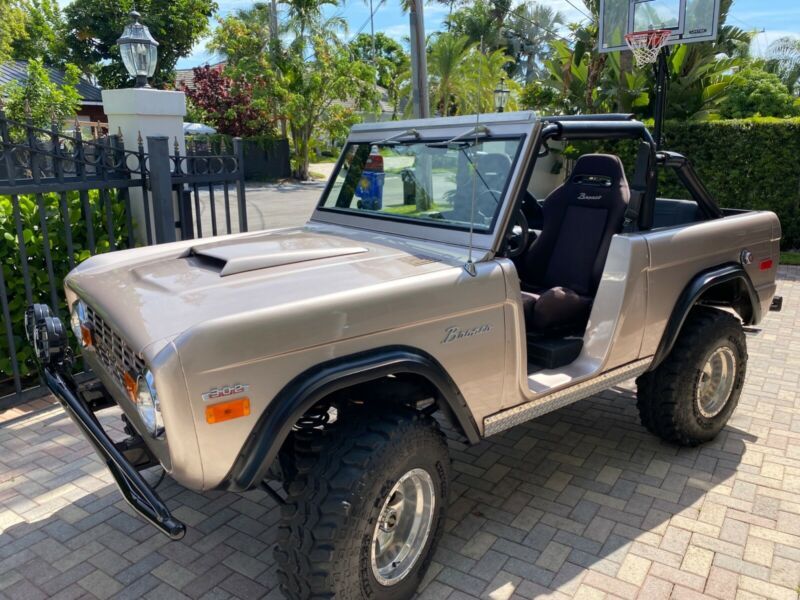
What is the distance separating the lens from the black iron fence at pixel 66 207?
14.2ft

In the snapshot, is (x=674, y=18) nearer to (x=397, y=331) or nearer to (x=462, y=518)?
(x=462, y=518)

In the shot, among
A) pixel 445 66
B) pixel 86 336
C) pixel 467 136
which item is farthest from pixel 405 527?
pixel 445 66

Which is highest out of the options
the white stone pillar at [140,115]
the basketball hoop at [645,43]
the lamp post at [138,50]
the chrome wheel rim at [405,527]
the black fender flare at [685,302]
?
the basketball hoop at [645,43]

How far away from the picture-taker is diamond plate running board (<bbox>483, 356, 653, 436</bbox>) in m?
2.86

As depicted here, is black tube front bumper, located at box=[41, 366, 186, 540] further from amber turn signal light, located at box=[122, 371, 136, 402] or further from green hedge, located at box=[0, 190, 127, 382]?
green hedge, located at box=[0, 190, 127, 382]

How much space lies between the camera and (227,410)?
81.4 inches

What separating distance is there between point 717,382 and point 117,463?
345 cm

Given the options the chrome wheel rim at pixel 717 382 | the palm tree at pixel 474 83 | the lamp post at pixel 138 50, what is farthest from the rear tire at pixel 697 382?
the palm tree at pixel 474 83

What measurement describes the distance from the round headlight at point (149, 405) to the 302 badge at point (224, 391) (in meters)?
0.17

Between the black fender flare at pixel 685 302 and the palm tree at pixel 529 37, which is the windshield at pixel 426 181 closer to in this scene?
the black fender flare at pixel 685 302

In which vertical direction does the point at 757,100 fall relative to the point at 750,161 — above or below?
above

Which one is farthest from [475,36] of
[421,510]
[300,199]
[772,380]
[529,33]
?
[421,510]

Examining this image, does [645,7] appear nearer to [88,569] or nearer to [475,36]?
[88,569]

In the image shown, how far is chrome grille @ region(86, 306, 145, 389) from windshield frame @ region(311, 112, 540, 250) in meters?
1.53
